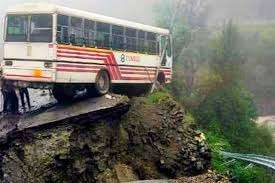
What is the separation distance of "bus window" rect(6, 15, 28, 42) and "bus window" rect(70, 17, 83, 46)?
1.79 m

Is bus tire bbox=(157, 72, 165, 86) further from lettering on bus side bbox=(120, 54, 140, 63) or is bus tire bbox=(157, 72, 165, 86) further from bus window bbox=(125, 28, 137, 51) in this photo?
bus window bbox=(125, 28, 137, 51)

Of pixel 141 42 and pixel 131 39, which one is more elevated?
pixel 131 39

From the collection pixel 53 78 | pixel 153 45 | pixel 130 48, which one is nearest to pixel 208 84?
pixel 153 45

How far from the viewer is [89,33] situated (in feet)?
74.4

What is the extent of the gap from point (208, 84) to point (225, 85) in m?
1.69

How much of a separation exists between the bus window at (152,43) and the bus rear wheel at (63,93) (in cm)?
631

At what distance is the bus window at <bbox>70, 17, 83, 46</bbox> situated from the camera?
70.6ft

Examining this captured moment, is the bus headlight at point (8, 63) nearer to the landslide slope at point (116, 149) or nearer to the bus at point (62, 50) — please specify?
the bus at point (62, 50)

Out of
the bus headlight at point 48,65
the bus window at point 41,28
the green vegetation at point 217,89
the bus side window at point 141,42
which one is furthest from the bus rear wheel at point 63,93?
the green vegetation at point 217,89

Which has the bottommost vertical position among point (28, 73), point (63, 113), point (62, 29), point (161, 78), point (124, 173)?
point (124, 173)

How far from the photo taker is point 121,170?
899 inches

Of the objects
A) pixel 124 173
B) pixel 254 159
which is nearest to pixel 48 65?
pixel 124 173

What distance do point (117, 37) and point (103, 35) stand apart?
4.41 feet

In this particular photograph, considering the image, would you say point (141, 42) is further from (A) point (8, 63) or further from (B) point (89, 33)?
(A) point (8, 63)
